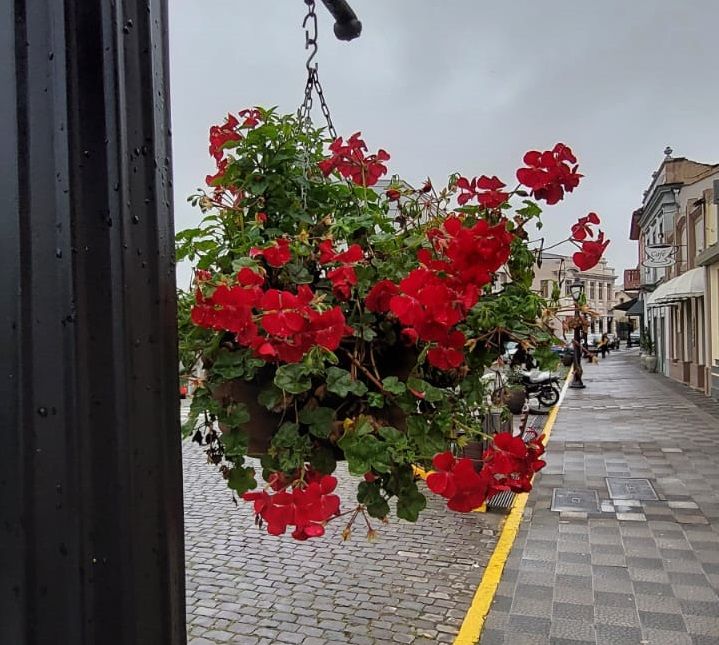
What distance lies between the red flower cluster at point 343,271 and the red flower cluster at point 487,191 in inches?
13.6

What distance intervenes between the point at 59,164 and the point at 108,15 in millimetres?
175

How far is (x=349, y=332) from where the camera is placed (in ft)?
4.06

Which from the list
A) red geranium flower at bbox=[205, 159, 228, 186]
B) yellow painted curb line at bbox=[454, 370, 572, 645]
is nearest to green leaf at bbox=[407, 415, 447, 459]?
red geranium flower at bbox=[205, 159, 228, 186]

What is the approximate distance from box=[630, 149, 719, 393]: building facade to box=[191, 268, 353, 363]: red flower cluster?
42.4 feet

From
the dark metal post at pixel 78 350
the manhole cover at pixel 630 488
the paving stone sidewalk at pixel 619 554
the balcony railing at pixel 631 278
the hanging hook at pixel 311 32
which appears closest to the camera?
the dark metal post at pixel 78 350

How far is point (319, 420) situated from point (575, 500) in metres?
5.12

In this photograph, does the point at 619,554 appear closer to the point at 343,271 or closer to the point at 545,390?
the point at 343,271

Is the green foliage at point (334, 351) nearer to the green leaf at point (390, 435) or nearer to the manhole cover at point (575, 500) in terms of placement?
the green leaf at point (390, 435)

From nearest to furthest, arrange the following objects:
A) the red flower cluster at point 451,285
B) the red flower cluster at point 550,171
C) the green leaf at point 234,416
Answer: the red flower cluster at point 451,285 → the green leaf at point 234,416 → the red flower cluster at point 550,171

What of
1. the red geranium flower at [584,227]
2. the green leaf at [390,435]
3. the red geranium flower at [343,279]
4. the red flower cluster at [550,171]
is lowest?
the green leaf at [390,435]

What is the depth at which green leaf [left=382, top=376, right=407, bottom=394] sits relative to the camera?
4.22 ft

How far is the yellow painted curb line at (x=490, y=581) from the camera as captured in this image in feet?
10.9

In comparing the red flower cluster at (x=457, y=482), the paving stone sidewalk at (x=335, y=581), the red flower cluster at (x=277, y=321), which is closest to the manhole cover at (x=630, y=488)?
the paving stone sidewalk at (x=335, y=581)

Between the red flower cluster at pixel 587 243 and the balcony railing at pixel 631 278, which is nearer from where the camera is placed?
the red flower cluster at pixel 587 243
